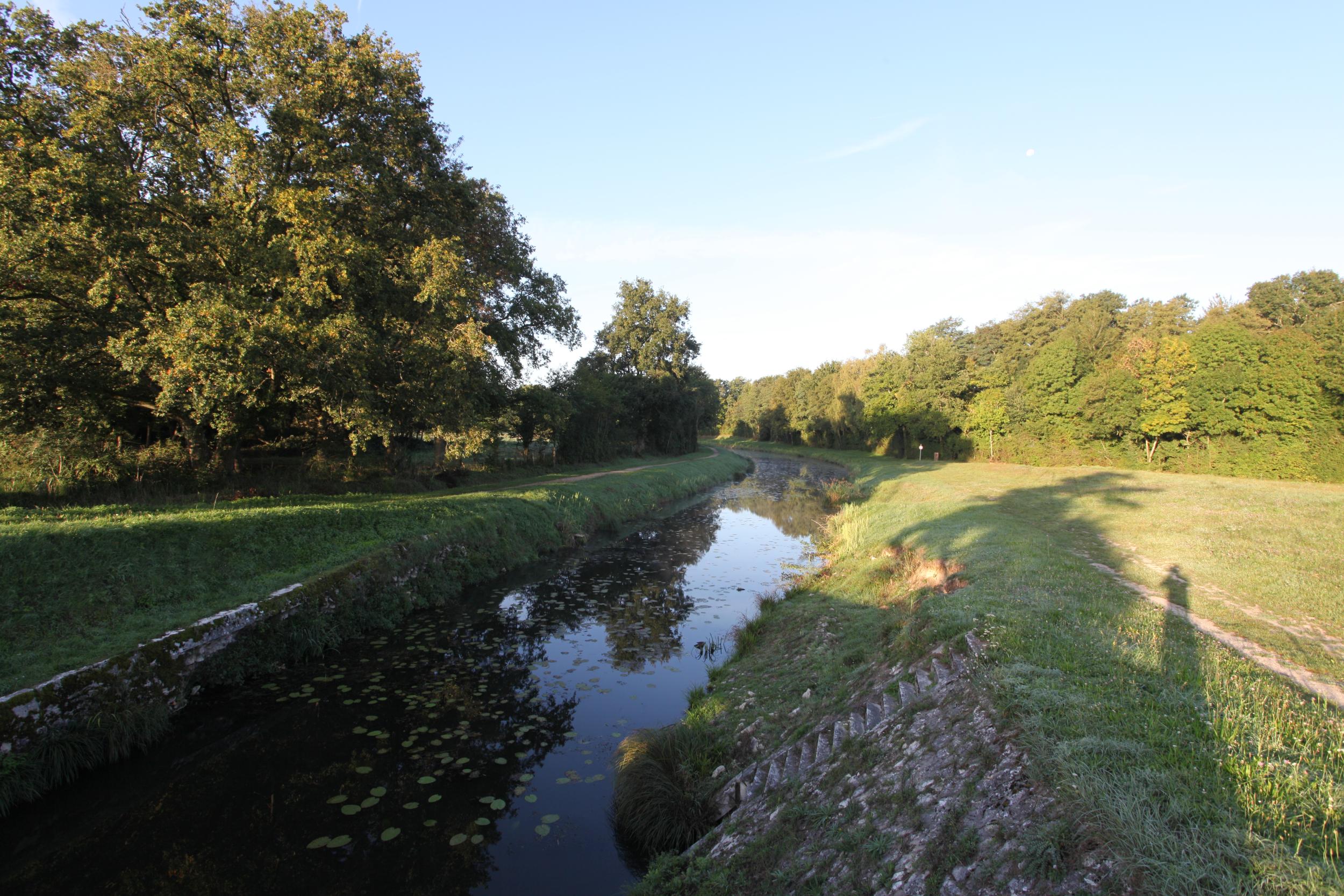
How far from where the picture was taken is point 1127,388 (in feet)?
123

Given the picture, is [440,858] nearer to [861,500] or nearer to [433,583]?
[433,583]

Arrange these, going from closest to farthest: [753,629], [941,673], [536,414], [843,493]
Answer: [941,673] < [753,629] < [536,414] < [843,493]

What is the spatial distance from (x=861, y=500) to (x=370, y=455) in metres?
23.4

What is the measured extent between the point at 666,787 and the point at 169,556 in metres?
9.56

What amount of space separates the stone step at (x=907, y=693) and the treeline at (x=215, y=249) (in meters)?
14.6

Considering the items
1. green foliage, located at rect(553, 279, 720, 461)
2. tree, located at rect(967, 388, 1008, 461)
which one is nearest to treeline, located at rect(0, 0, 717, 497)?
green foliage, located at rect(553, 279, 720, 461)

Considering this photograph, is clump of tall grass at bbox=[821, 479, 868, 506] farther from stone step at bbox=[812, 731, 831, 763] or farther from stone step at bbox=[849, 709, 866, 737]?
stone step at bbox=[812, 731, 831, 763]

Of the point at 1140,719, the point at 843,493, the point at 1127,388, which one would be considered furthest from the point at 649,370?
the point at 1140,719

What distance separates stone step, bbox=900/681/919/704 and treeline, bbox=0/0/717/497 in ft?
47.9

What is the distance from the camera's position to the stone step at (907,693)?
19.7 ft

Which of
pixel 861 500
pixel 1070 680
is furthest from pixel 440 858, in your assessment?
pixel 861 500

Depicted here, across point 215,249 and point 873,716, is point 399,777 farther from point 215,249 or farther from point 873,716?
point 215,249

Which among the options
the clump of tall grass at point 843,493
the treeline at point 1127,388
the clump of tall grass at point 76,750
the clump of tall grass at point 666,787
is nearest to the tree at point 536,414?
the clump of tall grass at point 843,493

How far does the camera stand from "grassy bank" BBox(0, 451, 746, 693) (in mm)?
7668
